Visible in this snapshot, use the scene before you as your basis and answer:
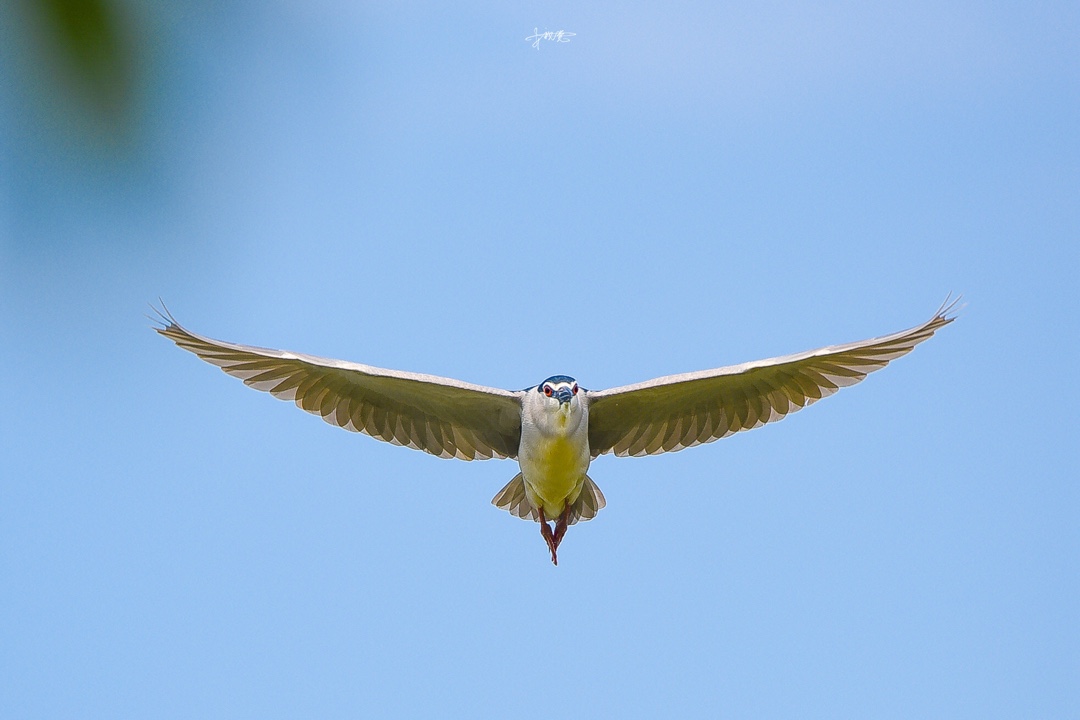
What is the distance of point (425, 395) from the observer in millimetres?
10062

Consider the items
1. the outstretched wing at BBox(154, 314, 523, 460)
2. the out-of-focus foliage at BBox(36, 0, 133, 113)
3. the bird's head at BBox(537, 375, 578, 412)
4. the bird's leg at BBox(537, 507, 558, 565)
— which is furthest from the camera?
the bird's leg at BBox(537, 507, 558, 565)

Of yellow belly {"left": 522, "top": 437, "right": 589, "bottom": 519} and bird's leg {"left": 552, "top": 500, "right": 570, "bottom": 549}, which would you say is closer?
yellow belly {"left": 522, "top": 437, "right": 589, "bottom": 519}

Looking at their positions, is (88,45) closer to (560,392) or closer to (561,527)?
(560,392)

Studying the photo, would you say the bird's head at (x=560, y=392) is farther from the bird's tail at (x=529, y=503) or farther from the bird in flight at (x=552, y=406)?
the bird's tail at (x=529, y=503)

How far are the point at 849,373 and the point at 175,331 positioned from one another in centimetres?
564

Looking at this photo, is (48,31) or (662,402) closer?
(48,31)

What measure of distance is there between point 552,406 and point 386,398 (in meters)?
1.67

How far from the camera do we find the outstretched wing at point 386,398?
9.61 m

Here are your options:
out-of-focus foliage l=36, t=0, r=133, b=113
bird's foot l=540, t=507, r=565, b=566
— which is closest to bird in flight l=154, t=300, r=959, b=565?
bird's foot l=540, t=507, r=565, b=566

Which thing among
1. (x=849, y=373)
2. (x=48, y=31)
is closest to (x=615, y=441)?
(x=849, y=373)

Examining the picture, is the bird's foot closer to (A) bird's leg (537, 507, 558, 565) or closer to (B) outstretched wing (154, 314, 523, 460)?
(A) bird's leg (537, 507, 558, 565)

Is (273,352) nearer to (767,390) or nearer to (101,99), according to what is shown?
(767,390)

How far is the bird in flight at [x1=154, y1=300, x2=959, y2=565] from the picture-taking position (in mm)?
9539

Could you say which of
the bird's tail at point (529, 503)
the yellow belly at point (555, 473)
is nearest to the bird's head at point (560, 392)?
the yellow belly at point (555, 473)
